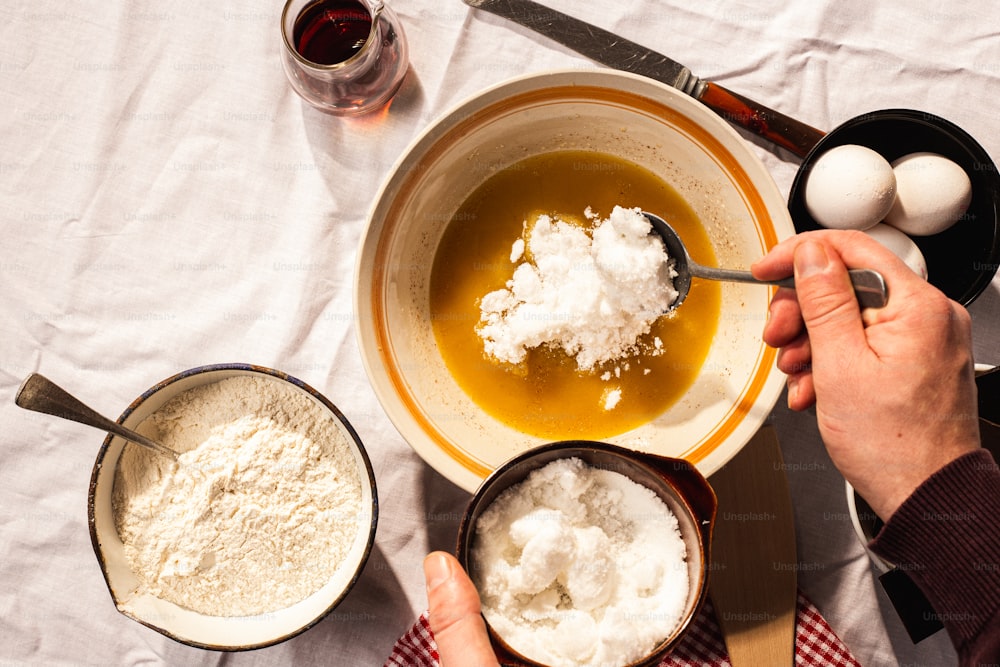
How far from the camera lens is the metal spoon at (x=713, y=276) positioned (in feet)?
3.28

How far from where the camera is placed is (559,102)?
48.1 inches

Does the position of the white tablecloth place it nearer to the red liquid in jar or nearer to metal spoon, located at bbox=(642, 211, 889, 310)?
the red liquid in jar

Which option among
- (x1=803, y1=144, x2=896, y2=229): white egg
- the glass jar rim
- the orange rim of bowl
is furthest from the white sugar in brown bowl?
the glass jar rim

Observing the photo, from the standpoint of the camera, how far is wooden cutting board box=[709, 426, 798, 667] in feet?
4.13

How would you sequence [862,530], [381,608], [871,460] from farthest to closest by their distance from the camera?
1. [381,608]
2. [862,530]
3. [871,460]

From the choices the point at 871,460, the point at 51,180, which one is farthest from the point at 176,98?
the point at 871,460

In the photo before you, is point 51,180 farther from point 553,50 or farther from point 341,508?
point 553,50

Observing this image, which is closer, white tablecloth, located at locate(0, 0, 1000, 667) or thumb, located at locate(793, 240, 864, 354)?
thumb, located at locate(793, 240, 864, 354)

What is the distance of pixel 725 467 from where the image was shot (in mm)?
1283

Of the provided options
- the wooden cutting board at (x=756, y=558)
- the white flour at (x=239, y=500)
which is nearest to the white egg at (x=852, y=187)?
the wooden cutting board at (x=756, y=558)

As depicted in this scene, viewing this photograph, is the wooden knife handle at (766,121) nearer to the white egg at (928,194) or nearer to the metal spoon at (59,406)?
the white egg at (928,194)

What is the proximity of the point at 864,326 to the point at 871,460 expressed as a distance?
19 centimetres

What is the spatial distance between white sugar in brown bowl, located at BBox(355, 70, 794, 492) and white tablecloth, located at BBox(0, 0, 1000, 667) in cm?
15

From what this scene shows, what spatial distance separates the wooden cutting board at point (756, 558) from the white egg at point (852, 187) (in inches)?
15.5
